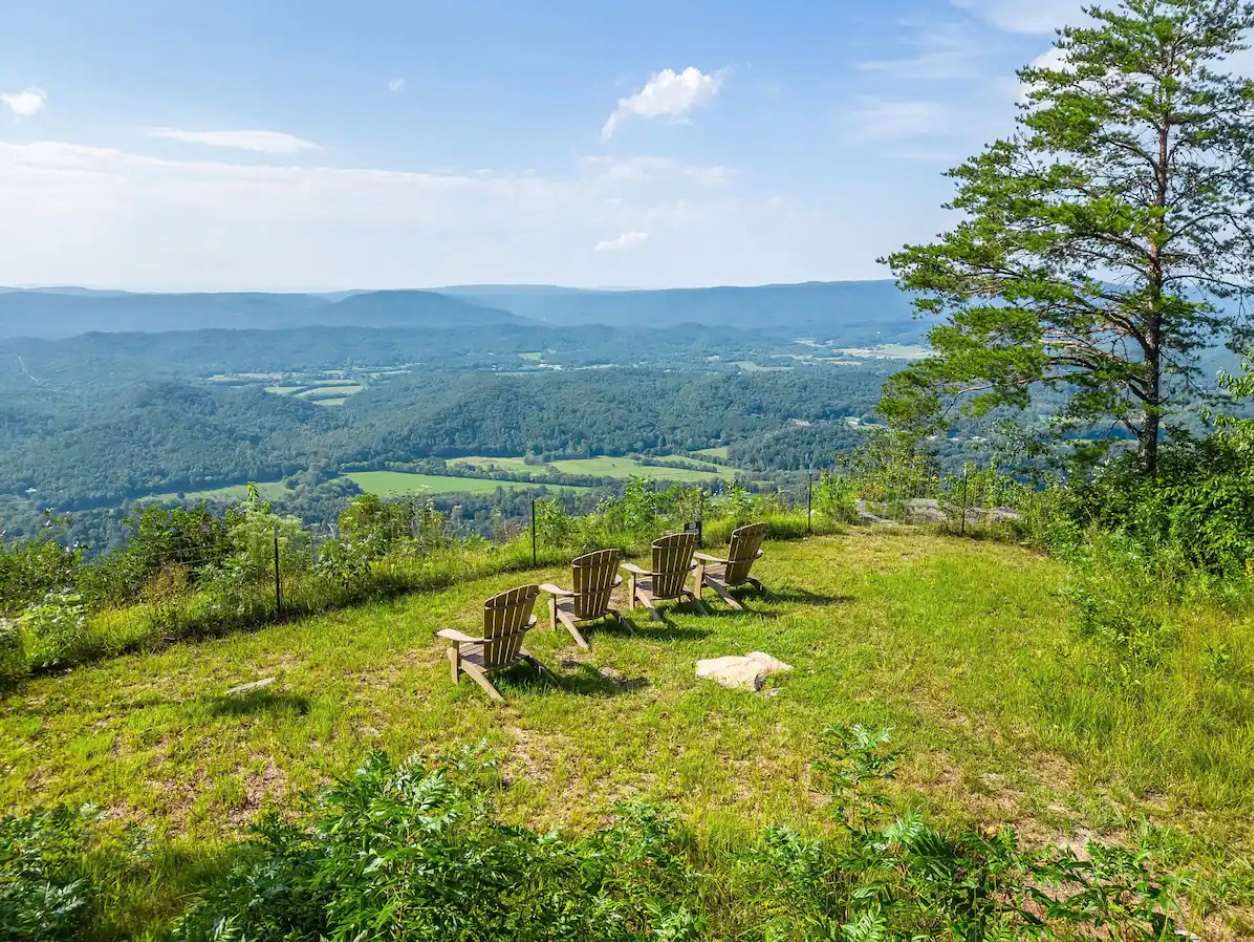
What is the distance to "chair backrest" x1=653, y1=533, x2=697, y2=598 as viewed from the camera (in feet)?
23.8

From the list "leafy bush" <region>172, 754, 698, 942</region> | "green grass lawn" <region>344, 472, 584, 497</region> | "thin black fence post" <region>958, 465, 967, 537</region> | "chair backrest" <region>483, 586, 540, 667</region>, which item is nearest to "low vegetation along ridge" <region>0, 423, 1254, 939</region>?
"leafy bush" <region>172, 754, 698, 942</region>

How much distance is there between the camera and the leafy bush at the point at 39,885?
207 cm

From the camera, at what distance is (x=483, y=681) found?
5.48m

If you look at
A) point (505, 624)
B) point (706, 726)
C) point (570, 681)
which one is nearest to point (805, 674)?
point (706, 726)

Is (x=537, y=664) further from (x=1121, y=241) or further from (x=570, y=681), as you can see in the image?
(x=1121, y=241)

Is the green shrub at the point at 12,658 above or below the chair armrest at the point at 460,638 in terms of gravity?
below

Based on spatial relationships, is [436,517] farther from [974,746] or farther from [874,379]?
[874,379]

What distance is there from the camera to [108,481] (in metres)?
66.6

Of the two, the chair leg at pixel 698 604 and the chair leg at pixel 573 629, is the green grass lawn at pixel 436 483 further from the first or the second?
the chair leg at pixel 573 629

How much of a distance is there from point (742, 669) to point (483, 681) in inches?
85.0

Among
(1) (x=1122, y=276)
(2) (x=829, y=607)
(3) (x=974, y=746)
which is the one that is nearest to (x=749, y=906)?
(3) (x=974, y=746)

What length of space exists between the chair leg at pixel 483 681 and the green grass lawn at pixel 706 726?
105mm

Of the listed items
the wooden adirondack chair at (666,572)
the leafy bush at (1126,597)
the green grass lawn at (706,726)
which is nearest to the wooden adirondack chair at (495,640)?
the green grass lawn at (706,726)

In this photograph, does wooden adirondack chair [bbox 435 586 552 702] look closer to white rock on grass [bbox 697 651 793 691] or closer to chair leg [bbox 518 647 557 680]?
chair leg [bbox 518 647 557 680]
